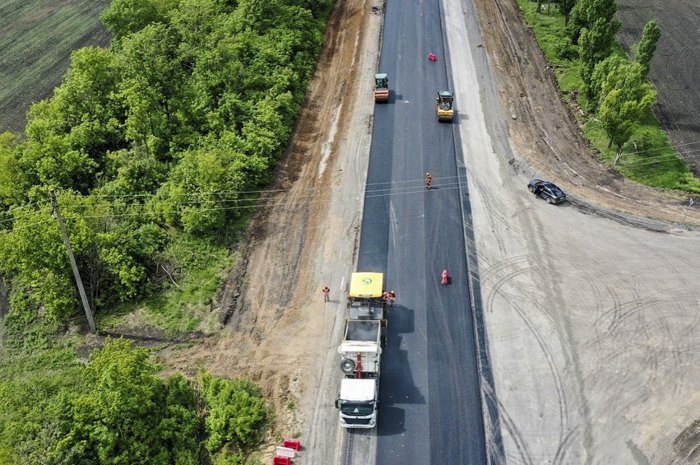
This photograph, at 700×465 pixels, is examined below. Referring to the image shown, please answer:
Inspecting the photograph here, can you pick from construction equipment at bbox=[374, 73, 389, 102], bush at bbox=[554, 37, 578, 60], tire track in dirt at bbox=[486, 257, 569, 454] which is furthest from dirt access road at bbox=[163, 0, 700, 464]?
bush at bbox=[554, 37, 578, 60]

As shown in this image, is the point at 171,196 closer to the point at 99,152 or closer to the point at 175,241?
the point at 175,241

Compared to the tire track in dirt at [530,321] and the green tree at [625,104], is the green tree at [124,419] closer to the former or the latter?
the tire track in dirt at [530,321]

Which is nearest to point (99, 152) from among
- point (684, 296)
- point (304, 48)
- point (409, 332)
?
point (304, 48)

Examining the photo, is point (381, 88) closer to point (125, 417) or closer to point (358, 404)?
point (358, 404)

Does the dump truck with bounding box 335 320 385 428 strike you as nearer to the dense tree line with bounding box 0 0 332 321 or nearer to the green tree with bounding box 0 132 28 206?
the dense tree line with bounding box 0 0 332 321

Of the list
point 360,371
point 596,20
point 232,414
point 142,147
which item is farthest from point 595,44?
point 232,414

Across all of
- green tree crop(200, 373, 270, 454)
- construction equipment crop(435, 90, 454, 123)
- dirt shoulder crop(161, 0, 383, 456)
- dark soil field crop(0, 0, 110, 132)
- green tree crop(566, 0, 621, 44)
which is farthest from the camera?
dark soil field crop(0, 0, 110, 132)
